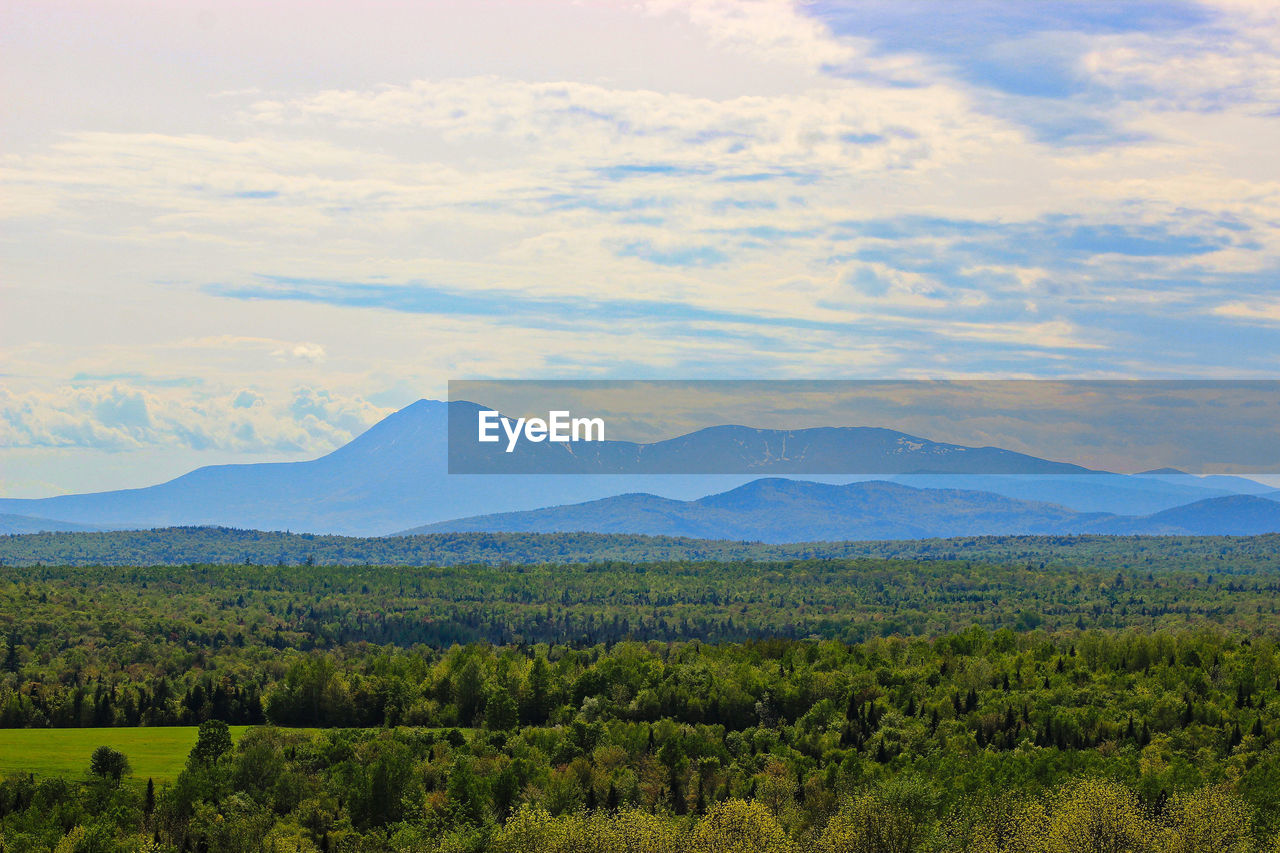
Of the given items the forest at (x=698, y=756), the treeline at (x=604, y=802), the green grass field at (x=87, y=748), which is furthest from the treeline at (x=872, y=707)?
the green grass field at (x=87, y=748)

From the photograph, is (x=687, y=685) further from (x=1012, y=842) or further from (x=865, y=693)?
(x=1012, y=842)

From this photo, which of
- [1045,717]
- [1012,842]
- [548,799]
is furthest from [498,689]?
[1012,842]

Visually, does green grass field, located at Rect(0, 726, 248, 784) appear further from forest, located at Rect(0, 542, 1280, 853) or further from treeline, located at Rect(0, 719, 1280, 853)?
forest, located at Rect(0, 542, 1280, 853)

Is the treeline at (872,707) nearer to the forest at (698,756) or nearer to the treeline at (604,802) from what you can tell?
the forest at (698,756)

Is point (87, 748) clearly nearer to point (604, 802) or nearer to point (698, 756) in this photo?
point (604, 802)

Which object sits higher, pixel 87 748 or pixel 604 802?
pixel 87 748

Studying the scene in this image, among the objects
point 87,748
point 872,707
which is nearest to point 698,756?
point 872,707

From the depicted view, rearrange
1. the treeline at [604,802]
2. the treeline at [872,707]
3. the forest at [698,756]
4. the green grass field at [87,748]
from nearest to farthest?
the treeline at [604,802] < the forest at [698,756] < the treeline at [872,707] < the green grass field at [87,748]
